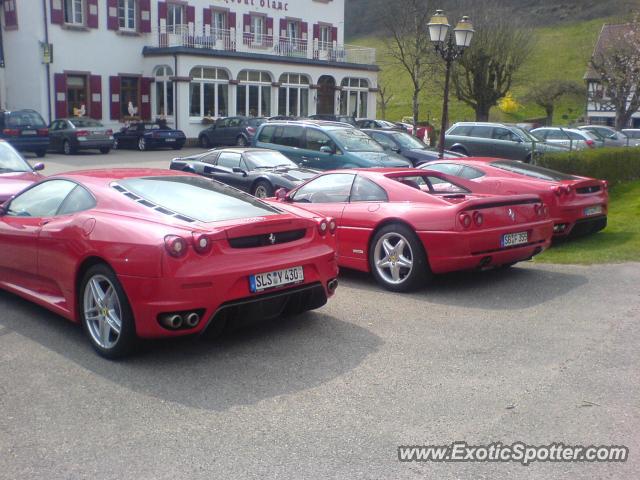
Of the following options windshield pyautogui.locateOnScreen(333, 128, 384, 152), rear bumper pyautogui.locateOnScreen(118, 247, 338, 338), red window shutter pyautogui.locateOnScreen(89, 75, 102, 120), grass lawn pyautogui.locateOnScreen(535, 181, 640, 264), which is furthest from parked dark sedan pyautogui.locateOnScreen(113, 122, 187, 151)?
rear bumper pyautogui.locateOnScreen(118, 247, 338, 338)

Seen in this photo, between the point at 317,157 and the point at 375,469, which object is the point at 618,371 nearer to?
the point at 375,469

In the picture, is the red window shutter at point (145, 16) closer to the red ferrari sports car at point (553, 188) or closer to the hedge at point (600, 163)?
the hedge at point (600, 163)

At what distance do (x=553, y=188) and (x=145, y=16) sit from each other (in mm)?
32433

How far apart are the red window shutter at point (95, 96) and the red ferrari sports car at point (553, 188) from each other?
2844cm

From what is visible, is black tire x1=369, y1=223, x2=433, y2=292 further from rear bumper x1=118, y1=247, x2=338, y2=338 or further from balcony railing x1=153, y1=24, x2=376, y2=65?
balcony railing x1=153, y1=24, x2=376, y2=65

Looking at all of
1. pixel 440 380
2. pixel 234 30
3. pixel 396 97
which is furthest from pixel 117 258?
pixel 396 97

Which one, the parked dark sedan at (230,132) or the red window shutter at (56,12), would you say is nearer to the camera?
the parked dark sedan at (230,132)

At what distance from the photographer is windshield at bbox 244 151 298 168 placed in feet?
49.7

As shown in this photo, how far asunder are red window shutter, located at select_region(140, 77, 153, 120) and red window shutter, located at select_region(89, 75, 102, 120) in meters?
2.37

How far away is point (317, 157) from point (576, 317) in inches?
422

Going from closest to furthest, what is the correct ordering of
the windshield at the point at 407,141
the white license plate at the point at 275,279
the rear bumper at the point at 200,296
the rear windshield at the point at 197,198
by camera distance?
1. the rear bumper at the point at 200,296
2. the white license plate at the point at 275,279
3. the rear windshield at the point at 197,198
4. the windshield at the point at 407,141

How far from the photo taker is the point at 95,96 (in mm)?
36656

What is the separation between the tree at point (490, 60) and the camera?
4241 cm

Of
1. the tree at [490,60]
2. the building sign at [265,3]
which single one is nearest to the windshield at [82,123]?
the building sign at [265,3]
